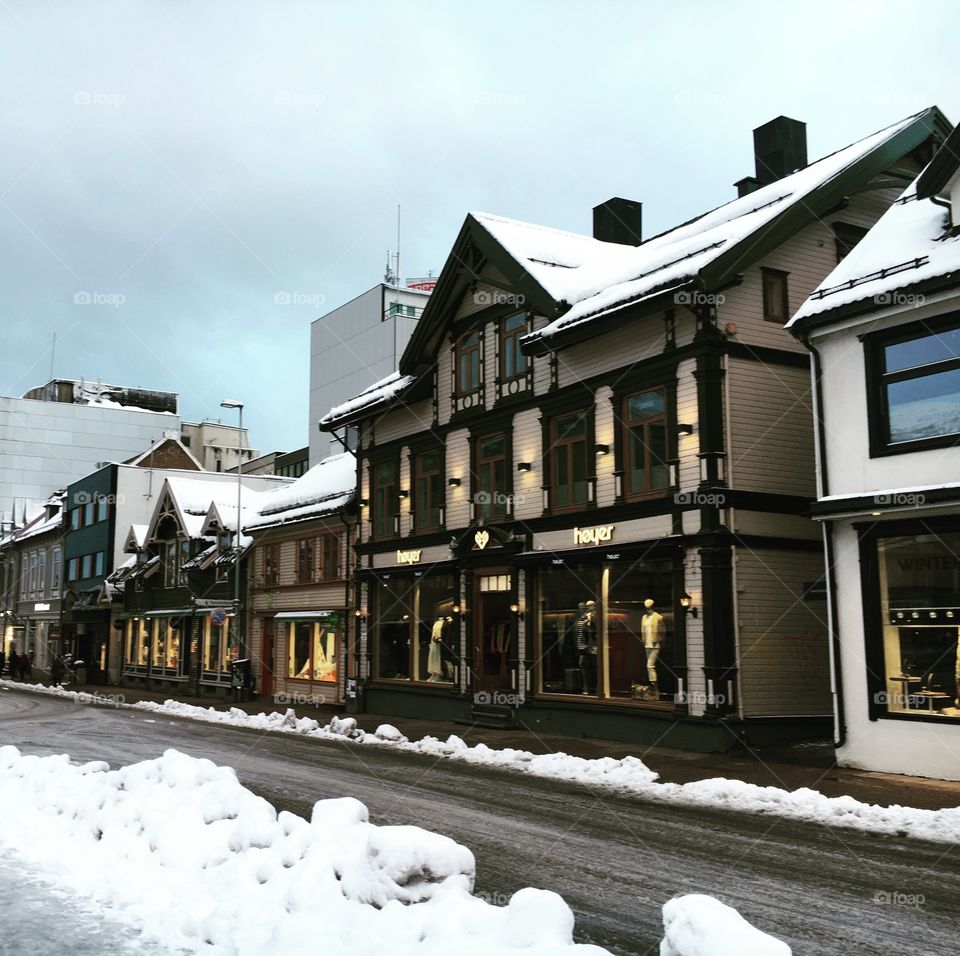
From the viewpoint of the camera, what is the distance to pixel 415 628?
28.9 meters

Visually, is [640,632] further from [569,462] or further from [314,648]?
[314,648]

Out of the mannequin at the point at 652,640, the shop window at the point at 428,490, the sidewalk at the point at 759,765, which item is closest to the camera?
the sidewalk at the point at 759,765

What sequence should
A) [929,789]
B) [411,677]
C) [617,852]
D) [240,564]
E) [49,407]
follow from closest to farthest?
[617,852], [929,789], [411,677], [240,564], [49,407]

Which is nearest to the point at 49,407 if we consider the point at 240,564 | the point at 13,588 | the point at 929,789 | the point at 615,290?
the point at 13,588

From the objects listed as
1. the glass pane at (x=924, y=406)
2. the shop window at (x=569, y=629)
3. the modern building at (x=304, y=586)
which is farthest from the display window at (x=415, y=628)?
the glass pane at (x=924, y=406)

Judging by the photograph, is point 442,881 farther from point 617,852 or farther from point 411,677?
point 411,677

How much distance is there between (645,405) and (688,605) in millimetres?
4336

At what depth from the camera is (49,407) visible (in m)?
81.7

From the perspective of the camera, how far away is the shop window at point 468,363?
2739 cm

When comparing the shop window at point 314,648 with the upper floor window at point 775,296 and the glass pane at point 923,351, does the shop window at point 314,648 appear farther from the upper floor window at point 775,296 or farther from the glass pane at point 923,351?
the glass pane at point 923,351

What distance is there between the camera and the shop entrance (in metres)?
25.4

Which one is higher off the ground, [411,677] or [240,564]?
[240,564]

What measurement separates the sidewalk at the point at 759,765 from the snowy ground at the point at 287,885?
7.73m

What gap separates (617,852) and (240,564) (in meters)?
31.3
